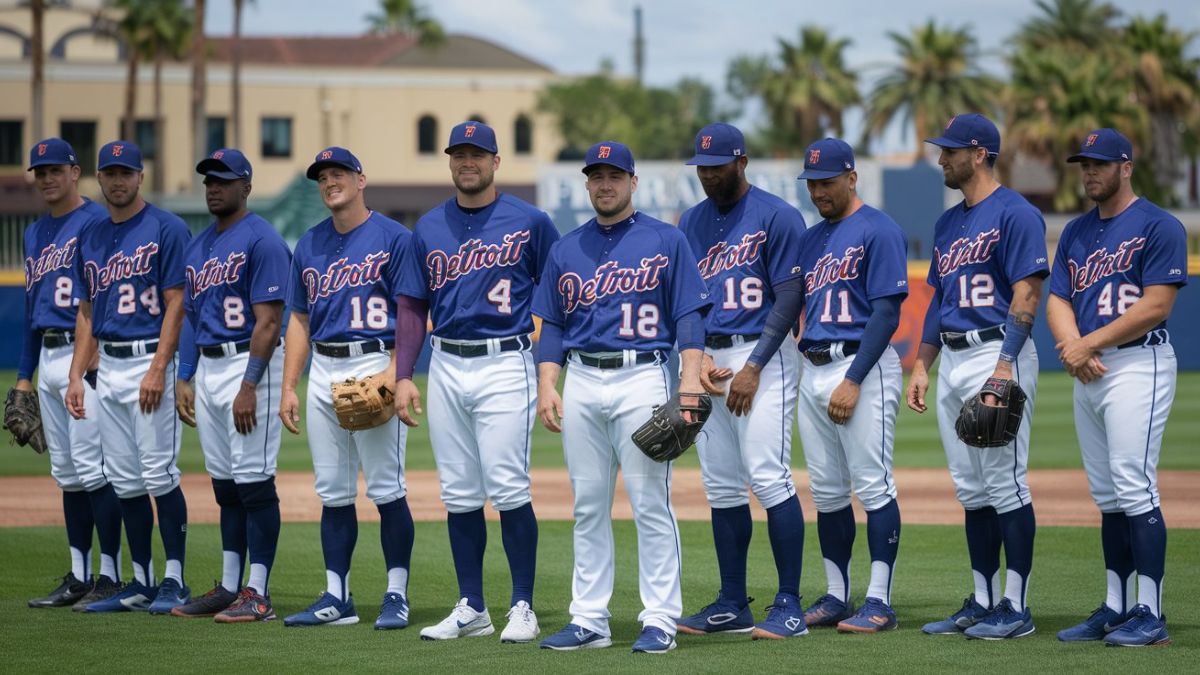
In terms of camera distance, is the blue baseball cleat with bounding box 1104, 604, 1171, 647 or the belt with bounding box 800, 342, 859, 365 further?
the belt with bounding box 800, 342, 859, 365

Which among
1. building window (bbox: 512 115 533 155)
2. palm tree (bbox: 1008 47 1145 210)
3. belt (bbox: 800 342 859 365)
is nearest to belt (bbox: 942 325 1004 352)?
belt (bbox: 800 342 859 365)

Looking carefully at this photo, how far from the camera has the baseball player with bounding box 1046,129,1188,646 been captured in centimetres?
609

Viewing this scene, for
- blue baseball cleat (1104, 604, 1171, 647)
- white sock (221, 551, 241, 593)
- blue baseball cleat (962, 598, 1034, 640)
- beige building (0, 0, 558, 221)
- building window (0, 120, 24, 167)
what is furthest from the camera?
beige building (0, 0, 558, 221)

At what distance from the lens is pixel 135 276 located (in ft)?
23.9

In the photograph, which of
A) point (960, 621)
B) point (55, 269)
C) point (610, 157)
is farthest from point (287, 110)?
point (960, 621)

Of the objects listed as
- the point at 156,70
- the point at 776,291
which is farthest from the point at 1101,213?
the point at 156,70

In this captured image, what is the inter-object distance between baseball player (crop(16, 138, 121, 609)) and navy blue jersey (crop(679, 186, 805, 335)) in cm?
308

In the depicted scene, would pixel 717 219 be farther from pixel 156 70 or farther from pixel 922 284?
pixel 156 70

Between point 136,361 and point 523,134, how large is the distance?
155 feet

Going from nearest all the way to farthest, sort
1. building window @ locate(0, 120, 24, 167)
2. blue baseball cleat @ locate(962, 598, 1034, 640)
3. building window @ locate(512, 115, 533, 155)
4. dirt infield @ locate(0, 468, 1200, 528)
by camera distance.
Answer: blue baseball cleat @ locate(962, 598, 1034, 640)
dirt infield @ locate(0, 468, 1200, 528)
building window @ locate(0, 120, 24, 167)
building window @ locate(512, 115, 533, 155)

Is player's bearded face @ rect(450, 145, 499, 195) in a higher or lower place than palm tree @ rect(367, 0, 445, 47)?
lower

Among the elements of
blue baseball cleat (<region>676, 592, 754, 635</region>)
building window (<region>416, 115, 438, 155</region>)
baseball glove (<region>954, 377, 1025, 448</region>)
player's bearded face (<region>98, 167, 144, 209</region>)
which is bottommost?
blue baseball cleat (<region>676, 592, 754, 635</region>)

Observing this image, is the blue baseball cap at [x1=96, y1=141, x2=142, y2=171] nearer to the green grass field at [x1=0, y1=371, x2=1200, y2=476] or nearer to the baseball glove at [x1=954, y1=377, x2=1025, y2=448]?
the baseball glove at [x1=954, y1=377, x2=1025, y2=448]

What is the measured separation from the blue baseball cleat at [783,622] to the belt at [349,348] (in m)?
2.02
